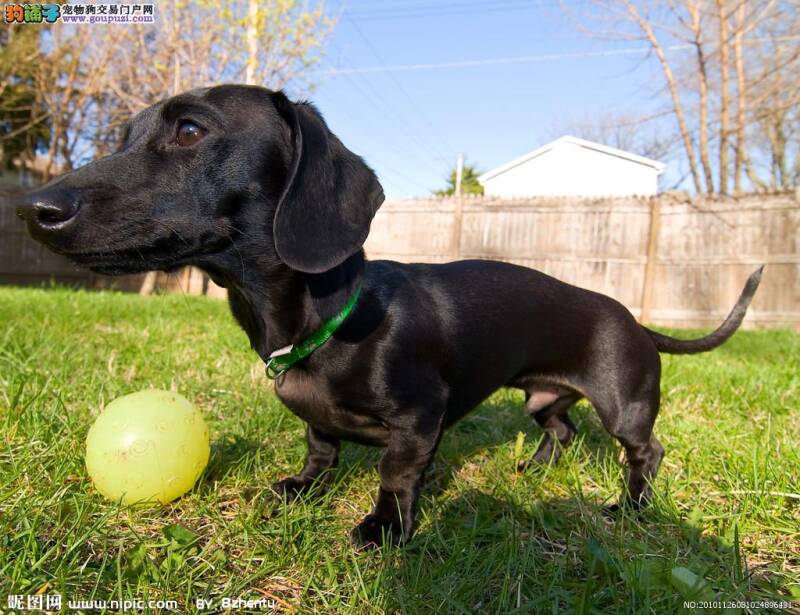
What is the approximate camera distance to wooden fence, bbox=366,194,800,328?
8.95m

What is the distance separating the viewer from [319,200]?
173 centimetres

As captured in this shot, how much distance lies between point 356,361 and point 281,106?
2.77 ft

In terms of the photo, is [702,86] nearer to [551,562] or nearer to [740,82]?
[740,82]

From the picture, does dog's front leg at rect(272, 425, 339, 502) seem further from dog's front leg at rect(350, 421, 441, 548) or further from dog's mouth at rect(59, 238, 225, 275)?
dog's mouth at rect(59, 238, 225, 275)

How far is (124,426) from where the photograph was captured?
1.78 m

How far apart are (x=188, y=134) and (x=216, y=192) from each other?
0.20 metres

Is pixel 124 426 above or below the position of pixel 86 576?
above

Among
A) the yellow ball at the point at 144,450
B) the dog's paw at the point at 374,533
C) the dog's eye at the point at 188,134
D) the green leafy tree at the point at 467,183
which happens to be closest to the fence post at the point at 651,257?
the dog's paw at the point at 374,533

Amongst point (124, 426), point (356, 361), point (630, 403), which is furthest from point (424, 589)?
point (630, 403)

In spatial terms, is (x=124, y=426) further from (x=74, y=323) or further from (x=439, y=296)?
(x=74, y=323)

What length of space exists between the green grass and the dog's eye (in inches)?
43.3

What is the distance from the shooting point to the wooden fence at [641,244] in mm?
8961

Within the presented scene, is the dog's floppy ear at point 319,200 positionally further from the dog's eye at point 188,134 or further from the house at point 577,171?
the house at point 577,171

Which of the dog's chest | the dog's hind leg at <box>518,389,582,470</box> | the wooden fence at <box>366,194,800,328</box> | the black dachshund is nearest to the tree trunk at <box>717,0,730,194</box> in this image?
the wooden fence at <box>366,194,800,328</box>
